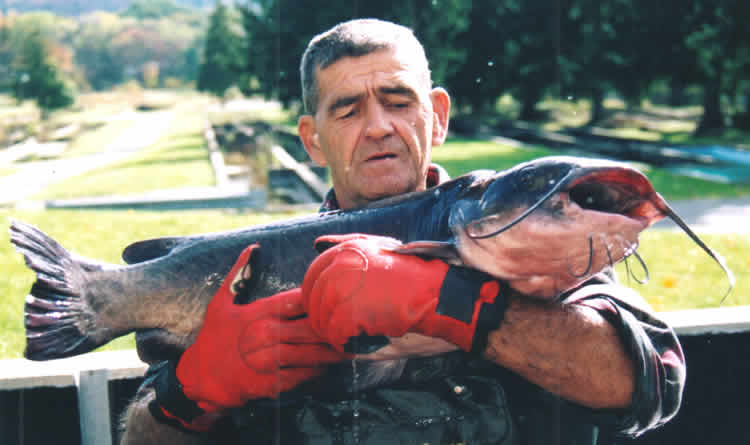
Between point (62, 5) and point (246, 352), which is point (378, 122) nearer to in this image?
point (246, 352)

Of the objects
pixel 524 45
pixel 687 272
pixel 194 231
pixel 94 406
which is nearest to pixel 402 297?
pixel 94 406

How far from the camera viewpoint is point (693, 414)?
2803 mm

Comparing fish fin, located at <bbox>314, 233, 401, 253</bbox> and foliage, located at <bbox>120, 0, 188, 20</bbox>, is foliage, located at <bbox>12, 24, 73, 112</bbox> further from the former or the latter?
fish fin, located at <bbox>314, 233, 401, 253</bbox>

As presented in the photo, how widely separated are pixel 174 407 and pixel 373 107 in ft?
3.99

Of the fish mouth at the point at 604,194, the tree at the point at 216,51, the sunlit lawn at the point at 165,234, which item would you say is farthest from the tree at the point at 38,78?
the tree at the point at 216,51

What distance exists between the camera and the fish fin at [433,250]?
5.51ft

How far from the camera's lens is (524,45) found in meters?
29.5

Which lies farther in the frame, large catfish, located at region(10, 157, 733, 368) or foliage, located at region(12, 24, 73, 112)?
foliage, located at region(12, 24, 73, 112)

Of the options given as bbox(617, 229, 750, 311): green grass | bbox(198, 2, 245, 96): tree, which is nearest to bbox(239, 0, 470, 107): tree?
bbox(617, 229, 750, 311): green grass

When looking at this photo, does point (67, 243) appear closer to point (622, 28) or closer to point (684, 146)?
point (684, 146)

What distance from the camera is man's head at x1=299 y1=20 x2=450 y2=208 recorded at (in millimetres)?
2318

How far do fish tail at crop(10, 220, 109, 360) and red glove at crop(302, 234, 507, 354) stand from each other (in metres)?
0.82

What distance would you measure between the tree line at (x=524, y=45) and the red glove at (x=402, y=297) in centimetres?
1587

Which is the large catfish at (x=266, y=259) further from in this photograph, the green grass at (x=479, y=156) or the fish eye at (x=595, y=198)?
the green grass at (x=479, y=156)
